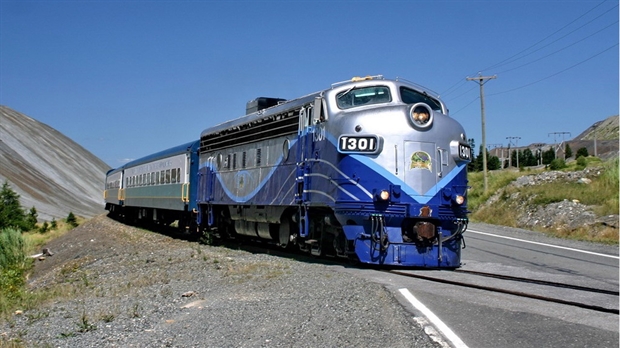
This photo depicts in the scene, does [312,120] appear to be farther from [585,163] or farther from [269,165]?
[585,163]

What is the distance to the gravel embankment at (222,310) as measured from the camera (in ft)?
20.9

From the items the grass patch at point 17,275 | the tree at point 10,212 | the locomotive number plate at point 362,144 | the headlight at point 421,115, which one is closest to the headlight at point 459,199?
the headlight at point 421,115

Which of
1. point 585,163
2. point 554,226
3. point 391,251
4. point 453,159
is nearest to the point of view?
point 391,251

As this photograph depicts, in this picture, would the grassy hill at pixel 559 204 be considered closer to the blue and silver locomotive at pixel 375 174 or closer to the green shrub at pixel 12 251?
the blue and silver locomotive at pixel 375 174

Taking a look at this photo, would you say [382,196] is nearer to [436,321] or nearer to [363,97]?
[363,97]

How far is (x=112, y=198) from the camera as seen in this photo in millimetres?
40812

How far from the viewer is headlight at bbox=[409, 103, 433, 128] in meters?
11.3

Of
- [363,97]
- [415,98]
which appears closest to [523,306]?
[363,97]

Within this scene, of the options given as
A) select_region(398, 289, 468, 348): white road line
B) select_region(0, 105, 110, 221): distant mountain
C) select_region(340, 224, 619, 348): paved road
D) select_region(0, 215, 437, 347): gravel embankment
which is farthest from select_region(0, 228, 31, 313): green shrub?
select_region(0, 105, 110, 221): distant mountain

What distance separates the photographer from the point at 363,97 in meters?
12.0

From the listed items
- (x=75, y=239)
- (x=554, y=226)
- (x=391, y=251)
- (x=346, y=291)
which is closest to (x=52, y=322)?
(x=346, y=291)

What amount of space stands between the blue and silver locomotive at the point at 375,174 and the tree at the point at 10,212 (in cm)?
3776

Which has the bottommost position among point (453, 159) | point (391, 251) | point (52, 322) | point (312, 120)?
point (52, 322)

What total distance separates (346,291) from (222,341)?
249 centimetres
